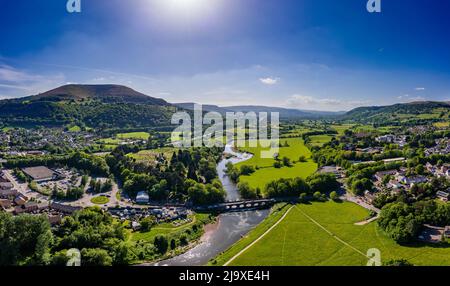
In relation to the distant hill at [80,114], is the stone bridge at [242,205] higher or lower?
lower

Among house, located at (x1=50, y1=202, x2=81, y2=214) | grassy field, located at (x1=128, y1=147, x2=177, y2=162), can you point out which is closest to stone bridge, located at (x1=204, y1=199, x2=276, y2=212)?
house, located at (x1=50, y1=202, x2=81, y2=214)

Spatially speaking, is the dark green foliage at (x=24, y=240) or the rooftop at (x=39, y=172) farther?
the rooftop at (x=39, y=172)

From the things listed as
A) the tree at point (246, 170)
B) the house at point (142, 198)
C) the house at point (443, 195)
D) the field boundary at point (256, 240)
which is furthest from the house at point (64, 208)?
the house at point (443, 195)

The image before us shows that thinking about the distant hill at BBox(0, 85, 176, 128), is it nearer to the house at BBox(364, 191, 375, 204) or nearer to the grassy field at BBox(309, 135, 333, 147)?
the grassy field at BBox(309, 135, 333, 147)

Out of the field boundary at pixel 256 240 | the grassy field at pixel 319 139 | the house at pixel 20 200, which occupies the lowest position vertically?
the field boundary at pixel 256 240

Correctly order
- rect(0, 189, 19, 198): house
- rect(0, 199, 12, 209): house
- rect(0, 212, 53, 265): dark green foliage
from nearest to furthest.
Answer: rect(0, 212, 53, 265): dark green foliage → rect(0, 199, 12, 209): house → rect(0, 189, 19, 198): house

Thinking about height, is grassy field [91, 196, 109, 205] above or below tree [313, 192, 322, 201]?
below

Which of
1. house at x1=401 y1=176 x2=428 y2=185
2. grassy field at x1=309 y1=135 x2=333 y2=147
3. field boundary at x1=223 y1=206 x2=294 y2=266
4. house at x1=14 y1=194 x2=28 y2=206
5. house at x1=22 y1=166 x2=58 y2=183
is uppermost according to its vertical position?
grassy field at x1=309 y1=135 x2=333 y2=147

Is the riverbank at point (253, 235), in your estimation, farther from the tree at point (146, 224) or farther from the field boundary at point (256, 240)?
the tree at point (146, 224)
